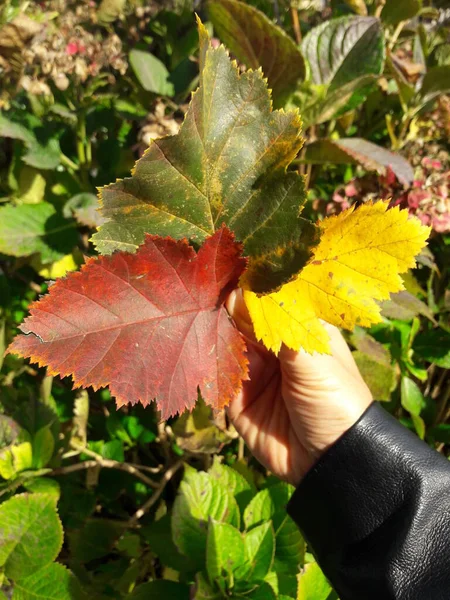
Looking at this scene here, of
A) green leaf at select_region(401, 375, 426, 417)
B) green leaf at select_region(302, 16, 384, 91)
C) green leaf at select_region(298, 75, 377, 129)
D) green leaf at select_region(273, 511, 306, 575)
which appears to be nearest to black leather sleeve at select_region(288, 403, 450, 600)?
green leaf at select_region(273, 511, 306, 575)

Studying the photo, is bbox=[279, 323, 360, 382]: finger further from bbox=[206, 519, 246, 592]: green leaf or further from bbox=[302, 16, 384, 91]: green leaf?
bbox=[302, 16, 384, 91]: green leaf

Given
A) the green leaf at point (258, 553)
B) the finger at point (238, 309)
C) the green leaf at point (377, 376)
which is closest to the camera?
the finger at point (238, 309)

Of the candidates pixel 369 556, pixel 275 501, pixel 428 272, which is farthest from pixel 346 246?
pixel 428 272

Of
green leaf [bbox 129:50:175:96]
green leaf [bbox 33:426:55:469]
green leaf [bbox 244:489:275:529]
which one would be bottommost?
green leaf [bbox 33:426:55:469]

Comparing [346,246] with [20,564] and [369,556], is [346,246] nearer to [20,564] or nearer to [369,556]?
[369,556]

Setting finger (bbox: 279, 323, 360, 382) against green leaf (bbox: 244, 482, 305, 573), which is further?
green leaf (bbox: 244, 482, 305, 573)

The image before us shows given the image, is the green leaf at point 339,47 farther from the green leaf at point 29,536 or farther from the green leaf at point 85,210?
the green leaf at point 29,536

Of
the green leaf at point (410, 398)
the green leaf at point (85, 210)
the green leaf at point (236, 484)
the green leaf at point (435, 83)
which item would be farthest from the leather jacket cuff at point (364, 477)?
the green leaf at point (435, 83)
